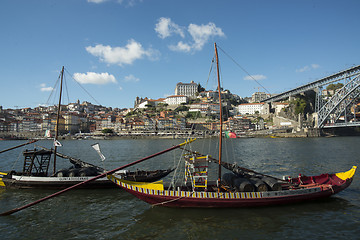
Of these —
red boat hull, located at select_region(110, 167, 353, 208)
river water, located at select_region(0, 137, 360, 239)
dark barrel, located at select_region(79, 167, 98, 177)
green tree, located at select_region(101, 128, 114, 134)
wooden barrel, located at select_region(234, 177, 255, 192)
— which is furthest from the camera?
green tree, located at select_region(101, 128, 114, 134)

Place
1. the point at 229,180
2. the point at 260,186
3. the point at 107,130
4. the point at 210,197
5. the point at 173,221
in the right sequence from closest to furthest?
the point at 173,221 → the point at 210,197 → the point at 260,186 → the point at 229,180 → the point at 107,130

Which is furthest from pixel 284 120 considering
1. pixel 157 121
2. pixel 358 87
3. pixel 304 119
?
pixel 157 121

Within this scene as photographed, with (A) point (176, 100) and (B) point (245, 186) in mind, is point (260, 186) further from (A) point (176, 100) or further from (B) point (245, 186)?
(A) point (176, 100)

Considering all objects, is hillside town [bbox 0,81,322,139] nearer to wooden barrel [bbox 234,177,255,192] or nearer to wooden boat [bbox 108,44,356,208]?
wooden boat [bbox 108,44,356,208]

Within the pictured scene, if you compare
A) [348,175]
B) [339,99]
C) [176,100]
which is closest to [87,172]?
[348,175]

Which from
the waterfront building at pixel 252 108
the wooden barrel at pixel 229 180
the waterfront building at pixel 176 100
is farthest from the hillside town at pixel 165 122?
the wooden barrel at pixel 229 180

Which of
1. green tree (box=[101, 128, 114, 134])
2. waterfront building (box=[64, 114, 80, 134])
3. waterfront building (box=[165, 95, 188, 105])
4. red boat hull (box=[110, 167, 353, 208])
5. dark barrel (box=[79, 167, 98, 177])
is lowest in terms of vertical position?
red boat hull (box=[110, 167, 353, 208])

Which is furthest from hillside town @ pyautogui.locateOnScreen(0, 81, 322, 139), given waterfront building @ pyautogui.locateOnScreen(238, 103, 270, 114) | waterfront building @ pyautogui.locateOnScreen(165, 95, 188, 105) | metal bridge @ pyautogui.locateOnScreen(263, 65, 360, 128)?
metal bridge @ pyautogui.locateOnScreen(263, 65, 360, 128)

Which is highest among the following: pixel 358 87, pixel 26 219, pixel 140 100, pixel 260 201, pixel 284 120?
pixel 140 100

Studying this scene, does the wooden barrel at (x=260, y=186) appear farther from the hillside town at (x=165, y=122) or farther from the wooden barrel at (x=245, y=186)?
the hillside town at (x=165, y=122)

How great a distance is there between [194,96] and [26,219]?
153332mm

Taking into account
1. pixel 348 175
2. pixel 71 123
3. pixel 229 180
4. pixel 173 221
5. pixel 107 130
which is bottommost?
pixel 173 221

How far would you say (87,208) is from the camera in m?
12.2

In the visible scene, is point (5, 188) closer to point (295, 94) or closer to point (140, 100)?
point (295, 94)
